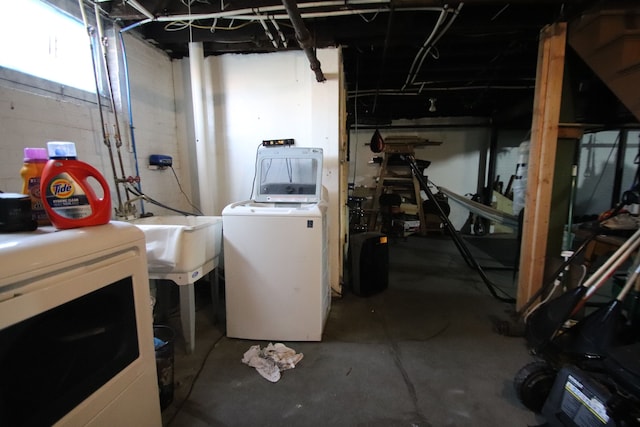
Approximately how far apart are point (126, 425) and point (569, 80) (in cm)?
314

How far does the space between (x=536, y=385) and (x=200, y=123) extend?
A: 284 centimetres

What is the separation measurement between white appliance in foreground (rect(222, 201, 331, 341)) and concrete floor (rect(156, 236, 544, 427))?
0.15 meters

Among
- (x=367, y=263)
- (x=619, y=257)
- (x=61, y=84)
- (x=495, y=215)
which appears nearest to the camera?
(x=619, y=257)

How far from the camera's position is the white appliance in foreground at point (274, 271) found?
1788 mm

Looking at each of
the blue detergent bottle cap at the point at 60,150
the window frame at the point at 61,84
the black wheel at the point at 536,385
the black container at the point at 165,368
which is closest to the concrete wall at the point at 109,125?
the window frame at the point at 61,84

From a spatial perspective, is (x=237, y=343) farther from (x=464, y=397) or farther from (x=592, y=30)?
(x=592, y=30)

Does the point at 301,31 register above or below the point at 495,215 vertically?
above

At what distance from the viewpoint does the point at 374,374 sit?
1.62m

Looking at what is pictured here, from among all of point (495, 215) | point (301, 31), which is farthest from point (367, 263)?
point (301, 31)

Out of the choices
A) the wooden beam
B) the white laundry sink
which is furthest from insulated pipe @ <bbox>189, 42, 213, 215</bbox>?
the wooden beam

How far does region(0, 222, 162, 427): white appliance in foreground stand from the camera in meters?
0.66

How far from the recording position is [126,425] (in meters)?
0.94

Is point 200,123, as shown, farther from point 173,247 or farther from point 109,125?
point 173,247

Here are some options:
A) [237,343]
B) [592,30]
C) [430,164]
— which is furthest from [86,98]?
[430,164]
